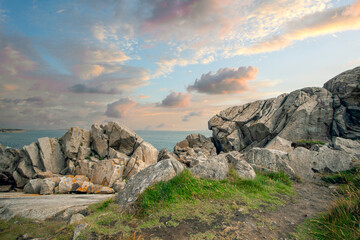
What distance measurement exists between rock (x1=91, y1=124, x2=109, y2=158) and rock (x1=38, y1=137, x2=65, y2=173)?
522 cm

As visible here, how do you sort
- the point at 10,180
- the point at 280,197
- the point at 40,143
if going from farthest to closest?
1. the point at 40,143
2. the point at 10,180
3. the point at 280,197

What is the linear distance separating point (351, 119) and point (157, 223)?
40940mm

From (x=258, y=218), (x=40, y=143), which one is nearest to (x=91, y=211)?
(x=258, y=218)

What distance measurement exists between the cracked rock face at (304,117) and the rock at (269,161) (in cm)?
2073

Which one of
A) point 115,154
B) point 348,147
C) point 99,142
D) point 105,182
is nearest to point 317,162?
point 348,147

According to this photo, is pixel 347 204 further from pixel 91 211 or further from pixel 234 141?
pixel 234 141

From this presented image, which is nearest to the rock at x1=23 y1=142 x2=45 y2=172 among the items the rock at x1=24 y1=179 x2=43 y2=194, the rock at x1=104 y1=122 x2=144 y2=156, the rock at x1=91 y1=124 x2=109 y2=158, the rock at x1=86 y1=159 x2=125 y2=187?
the rock at x1=91 y1=124 x2=109 y2=158

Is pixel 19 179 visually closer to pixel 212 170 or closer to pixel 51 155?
pixel 51 155

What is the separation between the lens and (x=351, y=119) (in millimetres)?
33531

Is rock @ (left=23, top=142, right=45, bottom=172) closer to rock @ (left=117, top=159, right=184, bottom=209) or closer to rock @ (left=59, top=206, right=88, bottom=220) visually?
rock @ (left=59, top=206, right=88, bottom=220)

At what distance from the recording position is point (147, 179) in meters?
9.20

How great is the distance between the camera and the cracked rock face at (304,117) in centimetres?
3309

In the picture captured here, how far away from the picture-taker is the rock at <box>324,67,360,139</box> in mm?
32156

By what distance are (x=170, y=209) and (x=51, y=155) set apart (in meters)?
30.8
